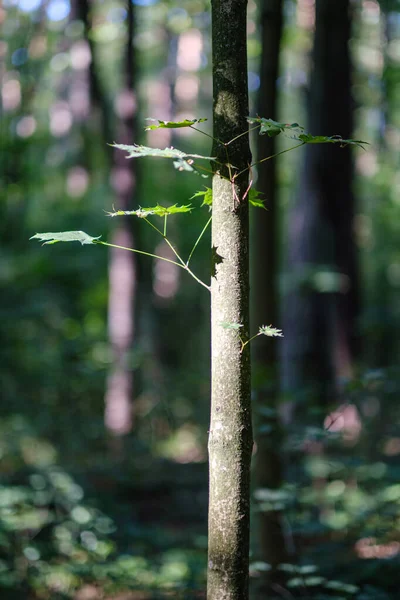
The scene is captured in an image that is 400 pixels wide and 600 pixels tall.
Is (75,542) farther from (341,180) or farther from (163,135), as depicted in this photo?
(163,135)

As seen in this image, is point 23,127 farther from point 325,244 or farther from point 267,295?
point 267,295

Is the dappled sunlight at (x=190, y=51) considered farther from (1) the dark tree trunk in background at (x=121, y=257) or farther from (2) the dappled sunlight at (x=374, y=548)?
(2) the dappled sunlight at (x=374, y=548)

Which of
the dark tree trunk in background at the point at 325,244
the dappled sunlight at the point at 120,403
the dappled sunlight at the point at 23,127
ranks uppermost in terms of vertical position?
the dappled sunlight at the point at 23,127

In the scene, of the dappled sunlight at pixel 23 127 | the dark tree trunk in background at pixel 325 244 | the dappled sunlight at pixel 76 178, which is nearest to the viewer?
the dark tree trunk in background at pixel 325 244

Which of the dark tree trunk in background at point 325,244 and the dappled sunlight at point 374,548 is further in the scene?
the dark tree trunk in background at point 325,244

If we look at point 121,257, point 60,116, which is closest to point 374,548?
point 121,257

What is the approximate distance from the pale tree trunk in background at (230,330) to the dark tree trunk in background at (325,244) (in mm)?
5245

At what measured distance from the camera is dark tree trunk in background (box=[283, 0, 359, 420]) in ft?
23.5

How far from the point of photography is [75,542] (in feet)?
15.3

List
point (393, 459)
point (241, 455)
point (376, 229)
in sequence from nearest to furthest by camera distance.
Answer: point (241, 455)
point (393, 459)
point (376, 229)

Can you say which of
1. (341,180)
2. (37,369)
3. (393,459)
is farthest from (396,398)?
(37,369)

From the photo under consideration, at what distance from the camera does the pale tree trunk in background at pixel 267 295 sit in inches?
149

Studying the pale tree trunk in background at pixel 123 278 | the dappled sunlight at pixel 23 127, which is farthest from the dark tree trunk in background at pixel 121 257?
the dappled sunlight at pixel 23 127

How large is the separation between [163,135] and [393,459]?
444 inches
